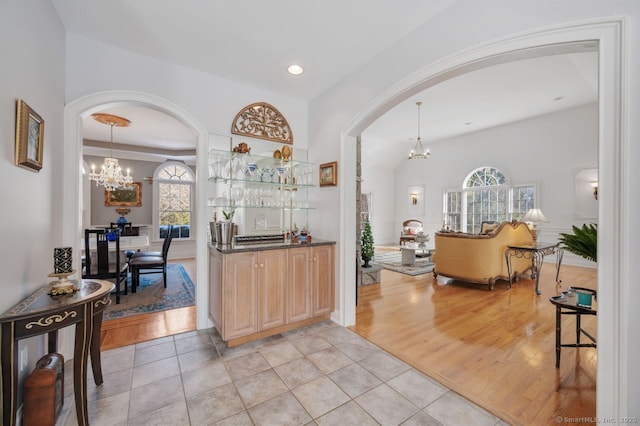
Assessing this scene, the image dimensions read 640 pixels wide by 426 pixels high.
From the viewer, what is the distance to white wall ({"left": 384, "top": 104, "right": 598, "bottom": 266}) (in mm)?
6289

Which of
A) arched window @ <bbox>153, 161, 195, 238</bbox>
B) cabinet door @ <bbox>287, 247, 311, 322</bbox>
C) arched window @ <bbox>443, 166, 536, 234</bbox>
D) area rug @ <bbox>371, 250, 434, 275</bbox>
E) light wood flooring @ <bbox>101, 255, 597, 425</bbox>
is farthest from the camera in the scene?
arched window @ <bbox>443, 166, 536, 234</bbox>

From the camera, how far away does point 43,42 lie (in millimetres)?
1910

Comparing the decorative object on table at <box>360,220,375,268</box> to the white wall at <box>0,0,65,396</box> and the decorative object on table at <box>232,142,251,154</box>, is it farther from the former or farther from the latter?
the white wall at <box>0,0,65,396</box>

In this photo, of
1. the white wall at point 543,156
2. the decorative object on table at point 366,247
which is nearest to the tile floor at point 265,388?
the decorative object on table at point 366,247

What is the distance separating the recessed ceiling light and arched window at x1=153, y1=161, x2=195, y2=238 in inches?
229

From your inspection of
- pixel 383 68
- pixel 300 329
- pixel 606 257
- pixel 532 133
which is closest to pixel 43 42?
pixel 383 68

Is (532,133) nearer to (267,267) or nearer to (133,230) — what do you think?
(267,267)

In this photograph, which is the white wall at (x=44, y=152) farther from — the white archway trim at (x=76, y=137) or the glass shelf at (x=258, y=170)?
the glass shelf at (x=258, y=170)

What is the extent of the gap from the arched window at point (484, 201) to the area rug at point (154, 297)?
8107 millimetres

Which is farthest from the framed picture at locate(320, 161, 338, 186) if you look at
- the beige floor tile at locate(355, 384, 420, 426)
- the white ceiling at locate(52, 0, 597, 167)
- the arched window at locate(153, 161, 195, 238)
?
the arched window at locate(153, 161, 195, 238)

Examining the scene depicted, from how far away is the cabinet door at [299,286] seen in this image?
2.87 m

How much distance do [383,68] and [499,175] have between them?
23.3ft

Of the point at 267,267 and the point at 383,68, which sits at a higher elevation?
the point at 383,68

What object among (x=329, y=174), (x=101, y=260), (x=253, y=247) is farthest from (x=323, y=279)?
(x=101, y=260)
